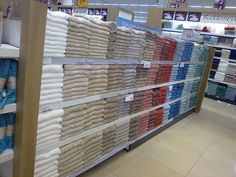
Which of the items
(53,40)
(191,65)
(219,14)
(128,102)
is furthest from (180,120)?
(53,40)

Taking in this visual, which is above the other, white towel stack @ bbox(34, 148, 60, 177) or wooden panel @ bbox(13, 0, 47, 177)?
wooden panel @ bbox(13, 0, 47, 177)

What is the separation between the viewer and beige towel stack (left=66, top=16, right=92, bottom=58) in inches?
70.7

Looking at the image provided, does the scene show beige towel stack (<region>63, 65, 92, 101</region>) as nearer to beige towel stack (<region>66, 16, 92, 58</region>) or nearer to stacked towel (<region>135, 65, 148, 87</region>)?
beige towel stack (<region>66, 16, 92, 58</region>)

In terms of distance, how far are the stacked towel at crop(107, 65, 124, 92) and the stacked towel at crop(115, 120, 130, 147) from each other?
473 millimetres

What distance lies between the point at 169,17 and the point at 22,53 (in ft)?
20.0

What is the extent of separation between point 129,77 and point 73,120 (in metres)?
0.95

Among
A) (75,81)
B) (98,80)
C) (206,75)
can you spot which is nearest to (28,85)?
(75,81)

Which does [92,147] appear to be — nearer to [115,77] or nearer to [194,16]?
[115,77]

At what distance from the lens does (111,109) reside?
2.54 meters

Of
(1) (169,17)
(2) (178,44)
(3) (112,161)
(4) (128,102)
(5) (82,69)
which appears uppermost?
(1) (169,17)

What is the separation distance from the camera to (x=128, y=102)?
9.29 ft

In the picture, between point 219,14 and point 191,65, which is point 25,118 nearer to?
point 191,65

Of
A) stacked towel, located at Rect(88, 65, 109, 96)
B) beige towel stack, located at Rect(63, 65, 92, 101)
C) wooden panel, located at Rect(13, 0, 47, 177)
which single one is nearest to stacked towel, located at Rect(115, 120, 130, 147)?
stacked towel, located at Rect(88, 65, 109, 96)

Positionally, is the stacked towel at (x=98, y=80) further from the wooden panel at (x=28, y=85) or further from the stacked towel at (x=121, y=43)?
the wooden panel at (x=28, y=85)
